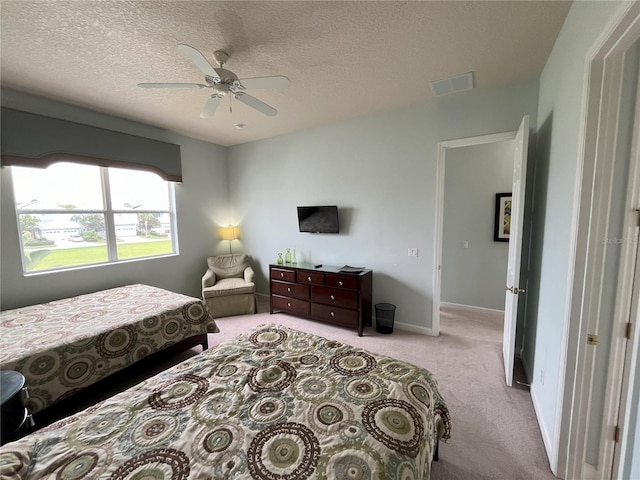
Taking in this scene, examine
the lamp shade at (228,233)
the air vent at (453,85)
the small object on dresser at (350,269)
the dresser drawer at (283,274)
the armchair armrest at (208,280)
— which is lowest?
the armchair armrest at (208,280)

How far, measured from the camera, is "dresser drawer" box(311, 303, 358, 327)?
3303 mm

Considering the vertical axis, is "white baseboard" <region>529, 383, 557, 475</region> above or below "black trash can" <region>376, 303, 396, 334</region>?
below

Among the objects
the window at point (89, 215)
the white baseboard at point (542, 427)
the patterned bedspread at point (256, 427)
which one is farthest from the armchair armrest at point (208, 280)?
the white baseboard at point (542, 427)

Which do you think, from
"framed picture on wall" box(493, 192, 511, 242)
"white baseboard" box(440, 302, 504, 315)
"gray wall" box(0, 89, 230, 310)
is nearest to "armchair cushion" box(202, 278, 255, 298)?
"gray wall" box(0, 89, 230, 310)

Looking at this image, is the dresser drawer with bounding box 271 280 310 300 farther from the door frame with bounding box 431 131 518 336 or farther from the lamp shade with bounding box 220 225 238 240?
the door frame with bounding box 431 131 518 336

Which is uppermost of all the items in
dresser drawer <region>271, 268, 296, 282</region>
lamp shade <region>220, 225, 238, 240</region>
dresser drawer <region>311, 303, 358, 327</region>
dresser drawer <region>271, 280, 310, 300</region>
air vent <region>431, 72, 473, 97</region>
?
air vent <region>431, 72, 473, 97</region>

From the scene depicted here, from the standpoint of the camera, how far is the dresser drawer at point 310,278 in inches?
137

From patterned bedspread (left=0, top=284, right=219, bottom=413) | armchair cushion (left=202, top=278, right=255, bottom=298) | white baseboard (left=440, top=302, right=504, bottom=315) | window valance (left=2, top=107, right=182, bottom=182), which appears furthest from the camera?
white baseboard (left=440, top=302, right=504, bottom=315)

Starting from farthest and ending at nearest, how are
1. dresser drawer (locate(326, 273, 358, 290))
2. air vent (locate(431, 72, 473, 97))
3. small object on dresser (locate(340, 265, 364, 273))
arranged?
small object on dresser (locate(340, 265, 364, 273)), dresser drawer (locate(326, 273, 358, 290)), air vent (locate(431, 72, 473, 97))

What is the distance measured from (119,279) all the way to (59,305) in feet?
2.74

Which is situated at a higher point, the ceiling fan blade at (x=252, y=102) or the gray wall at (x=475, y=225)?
the ceiling fan blade at (x=252, y=102)

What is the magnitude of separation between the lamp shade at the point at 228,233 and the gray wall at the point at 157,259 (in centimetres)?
13

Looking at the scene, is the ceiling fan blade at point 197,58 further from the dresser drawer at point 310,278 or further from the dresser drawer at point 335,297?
the dresser drawer at point 335,297

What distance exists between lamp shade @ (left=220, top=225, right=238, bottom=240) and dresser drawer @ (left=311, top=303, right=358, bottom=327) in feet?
→ 7.17
